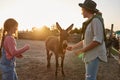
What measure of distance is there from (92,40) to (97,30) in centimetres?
23

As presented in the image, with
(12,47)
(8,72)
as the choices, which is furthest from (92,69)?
(8,72)

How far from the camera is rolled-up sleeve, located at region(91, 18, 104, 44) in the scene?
189 inches

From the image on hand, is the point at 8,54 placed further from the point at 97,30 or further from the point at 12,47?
the point at 97,30

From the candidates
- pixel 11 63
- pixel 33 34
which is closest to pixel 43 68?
pixel 11 63

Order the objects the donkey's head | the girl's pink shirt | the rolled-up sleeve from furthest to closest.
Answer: the donkey's head < the girl's pink shirt < the rolled-up sleeve

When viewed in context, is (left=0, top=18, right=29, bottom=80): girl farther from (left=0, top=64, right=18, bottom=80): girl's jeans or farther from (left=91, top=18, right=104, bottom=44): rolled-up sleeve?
(left=91, top=18, right=104, bottom=44): rolled-up sleeve

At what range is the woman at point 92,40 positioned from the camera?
4.82m

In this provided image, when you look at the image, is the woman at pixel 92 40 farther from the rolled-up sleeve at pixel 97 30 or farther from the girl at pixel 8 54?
the girl at pixel 8 54

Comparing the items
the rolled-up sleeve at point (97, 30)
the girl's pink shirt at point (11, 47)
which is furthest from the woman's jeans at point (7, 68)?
the rolled-up sleeve at point (97, 30)

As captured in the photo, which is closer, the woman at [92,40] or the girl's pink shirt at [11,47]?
the woman at [92,40]

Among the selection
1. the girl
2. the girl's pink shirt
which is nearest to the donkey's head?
the girl

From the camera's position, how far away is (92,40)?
4965 mm

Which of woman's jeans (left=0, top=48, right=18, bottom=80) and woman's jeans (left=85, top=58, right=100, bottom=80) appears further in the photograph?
woman's jeans (left=0, top=48, right=18, bottom=80)

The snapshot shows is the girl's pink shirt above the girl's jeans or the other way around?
above
